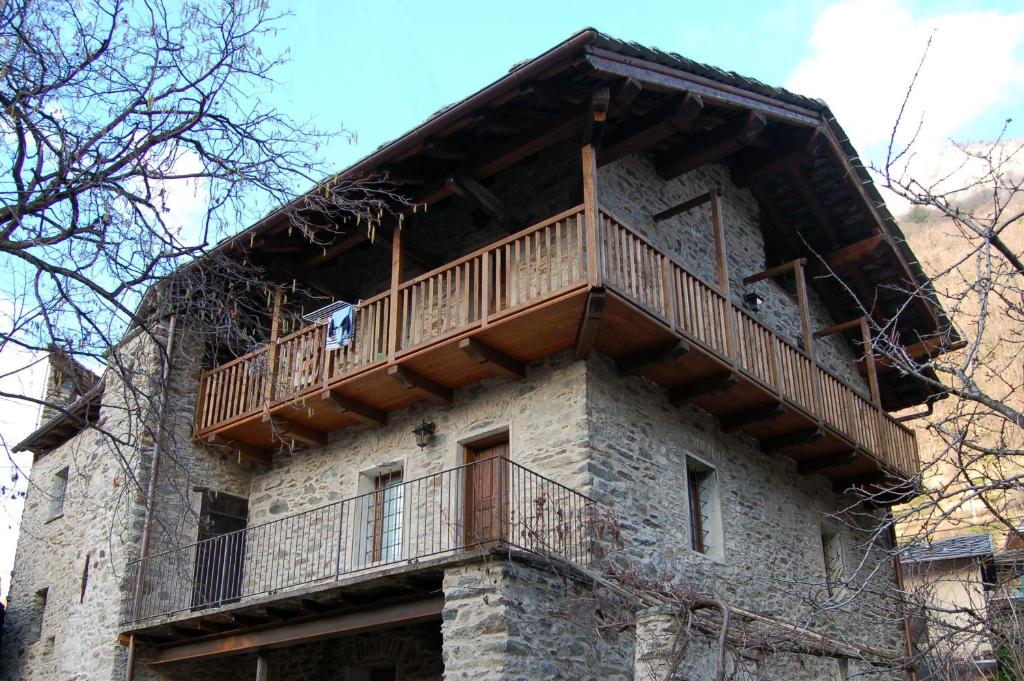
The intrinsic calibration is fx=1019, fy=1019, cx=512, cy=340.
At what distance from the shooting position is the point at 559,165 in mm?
12922

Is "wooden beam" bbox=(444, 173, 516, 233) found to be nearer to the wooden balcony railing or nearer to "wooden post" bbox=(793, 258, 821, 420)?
the wooden balcony railing

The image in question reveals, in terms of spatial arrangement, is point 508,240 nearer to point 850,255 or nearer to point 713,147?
point 713,147

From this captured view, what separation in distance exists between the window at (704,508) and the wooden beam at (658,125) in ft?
12.4

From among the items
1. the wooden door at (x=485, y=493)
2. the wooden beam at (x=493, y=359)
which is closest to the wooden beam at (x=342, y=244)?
the wooden beam at (x=493, y=359)

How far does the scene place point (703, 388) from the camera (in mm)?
12023

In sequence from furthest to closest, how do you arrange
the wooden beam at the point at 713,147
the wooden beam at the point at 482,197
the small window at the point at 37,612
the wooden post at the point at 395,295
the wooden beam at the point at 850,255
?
1. the small window at the point at 37,612
2. the wooden beam at the point at 850,255
3. the wooden beam at the point at 713,147
4. the wooden beam at the point at 482,197
5. the wooden post at the point at 395,295

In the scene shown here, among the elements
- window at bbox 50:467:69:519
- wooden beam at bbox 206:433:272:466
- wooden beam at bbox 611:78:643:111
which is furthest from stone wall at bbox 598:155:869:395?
window at bbox 50:467:69:519

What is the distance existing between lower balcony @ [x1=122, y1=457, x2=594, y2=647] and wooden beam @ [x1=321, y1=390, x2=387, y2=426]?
0.93 m

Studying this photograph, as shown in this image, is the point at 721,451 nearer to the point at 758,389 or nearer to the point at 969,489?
the point at 758,389

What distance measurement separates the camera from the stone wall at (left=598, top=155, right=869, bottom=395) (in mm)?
13094

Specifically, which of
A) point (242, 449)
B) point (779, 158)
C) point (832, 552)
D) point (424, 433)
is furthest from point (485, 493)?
point (779, 158)

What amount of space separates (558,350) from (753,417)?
3.04 meters

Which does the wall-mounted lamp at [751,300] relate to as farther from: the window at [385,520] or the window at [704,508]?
the window at [385,520]

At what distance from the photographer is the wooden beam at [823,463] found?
14.4 m
